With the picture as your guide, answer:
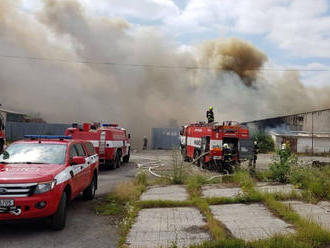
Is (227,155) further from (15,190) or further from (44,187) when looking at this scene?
(15,190)

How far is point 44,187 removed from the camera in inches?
198

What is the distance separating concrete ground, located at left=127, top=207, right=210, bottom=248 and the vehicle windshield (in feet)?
6.29

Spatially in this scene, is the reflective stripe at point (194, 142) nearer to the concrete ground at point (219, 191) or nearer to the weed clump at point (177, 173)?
the weed clump at point (177, 173)

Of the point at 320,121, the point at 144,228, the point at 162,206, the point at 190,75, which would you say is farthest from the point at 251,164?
the point at 190,75

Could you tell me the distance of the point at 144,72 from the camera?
117 feet

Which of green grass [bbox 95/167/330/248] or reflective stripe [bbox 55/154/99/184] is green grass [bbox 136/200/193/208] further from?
reflective stripe [bbox 55/154/99/184]

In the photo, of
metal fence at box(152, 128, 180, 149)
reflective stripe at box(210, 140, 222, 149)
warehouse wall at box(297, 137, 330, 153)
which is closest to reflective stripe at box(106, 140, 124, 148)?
reflective stripe at box(210, 140, 222, 149)

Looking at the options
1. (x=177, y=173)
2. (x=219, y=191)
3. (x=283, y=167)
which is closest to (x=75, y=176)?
(x=219, y=191)

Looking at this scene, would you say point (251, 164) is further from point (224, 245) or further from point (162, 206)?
point (224, 245)

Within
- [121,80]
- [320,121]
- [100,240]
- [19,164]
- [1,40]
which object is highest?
[1,40]

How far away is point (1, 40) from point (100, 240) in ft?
100

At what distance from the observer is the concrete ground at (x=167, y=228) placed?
4683 mm

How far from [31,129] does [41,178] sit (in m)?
26.9

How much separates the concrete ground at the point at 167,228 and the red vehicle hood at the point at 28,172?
5.17 ft
